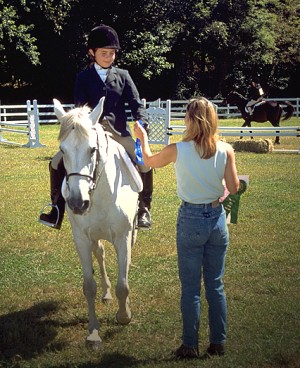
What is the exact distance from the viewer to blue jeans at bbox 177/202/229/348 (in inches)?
173

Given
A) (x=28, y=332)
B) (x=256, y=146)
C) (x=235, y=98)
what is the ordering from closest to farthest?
(x=28, y=332), (x=256, y=146), (x=235, y=98)

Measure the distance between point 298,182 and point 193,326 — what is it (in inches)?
362

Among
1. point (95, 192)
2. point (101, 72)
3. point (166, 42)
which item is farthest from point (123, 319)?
point (166, 42)

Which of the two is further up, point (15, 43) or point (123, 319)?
point (15, 43)

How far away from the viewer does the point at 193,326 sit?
4469 millimetres

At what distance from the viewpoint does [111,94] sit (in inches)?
229

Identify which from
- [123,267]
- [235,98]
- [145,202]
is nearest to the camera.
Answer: [123,267]

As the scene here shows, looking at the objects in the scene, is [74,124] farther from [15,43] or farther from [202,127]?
[15,43]

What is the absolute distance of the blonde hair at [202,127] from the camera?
434cm

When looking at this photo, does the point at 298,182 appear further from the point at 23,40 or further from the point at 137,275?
the point at 23,40

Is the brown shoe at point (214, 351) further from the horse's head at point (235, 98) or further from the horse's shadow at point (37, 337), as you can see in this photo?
the horse's head at point (235, 98)

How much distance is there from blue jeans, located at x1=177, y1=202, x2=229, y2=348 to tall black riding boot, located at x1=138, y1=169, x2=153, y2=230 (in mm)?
1634

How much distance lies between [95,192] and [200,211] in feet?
3.41

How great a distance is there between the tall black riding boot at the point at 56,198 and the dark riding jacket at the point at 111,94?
0.73 meters
